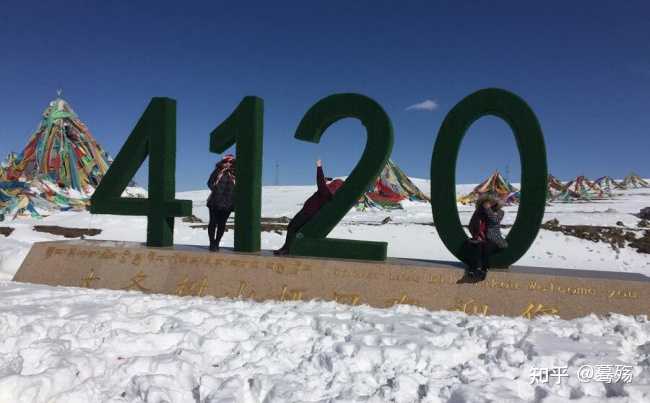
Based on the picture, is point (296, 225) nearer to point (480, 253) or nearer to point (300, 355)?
point (480, 253)

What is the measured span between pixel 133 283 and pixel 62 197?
22.6 meters

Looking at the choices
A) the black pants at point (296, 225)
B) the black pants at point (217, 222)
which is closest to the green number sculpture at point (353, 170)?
the black pants at point (296, 225)

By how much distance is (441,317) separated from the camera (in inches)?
207

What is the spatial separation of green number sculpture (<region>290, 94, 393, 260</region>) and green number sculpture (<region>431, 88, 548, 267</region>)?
0.82 metres

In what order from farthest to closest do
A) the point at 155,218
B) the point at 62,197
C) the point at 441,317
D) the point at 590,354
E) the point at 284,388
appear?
the point at 62,197, the point at 155,218, the point at 441,317, the point at 590,354, the point at 284,388

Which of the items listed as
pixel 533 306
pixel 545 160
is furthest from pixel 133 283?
pixel 545 160

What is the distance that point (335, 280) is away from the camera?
6.18 metres

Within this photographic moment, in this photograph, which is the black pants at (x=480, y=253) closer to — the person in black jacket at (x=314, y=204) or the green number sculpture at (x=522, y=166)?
the green number sculpture at (x=522, y=166)

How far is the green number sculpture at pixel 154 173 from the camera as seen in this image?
7.39 metres

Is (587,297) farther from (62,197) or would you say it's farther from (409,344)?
(62,197)

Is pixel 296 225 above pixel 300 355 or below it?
above

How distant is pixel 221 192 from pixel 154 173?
3.93 ft

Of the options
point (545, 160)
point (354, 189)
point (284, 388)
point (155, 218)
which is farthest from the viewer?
point (155, 218)

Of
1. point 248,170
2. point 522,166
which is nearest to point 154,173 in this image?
point 248,170
